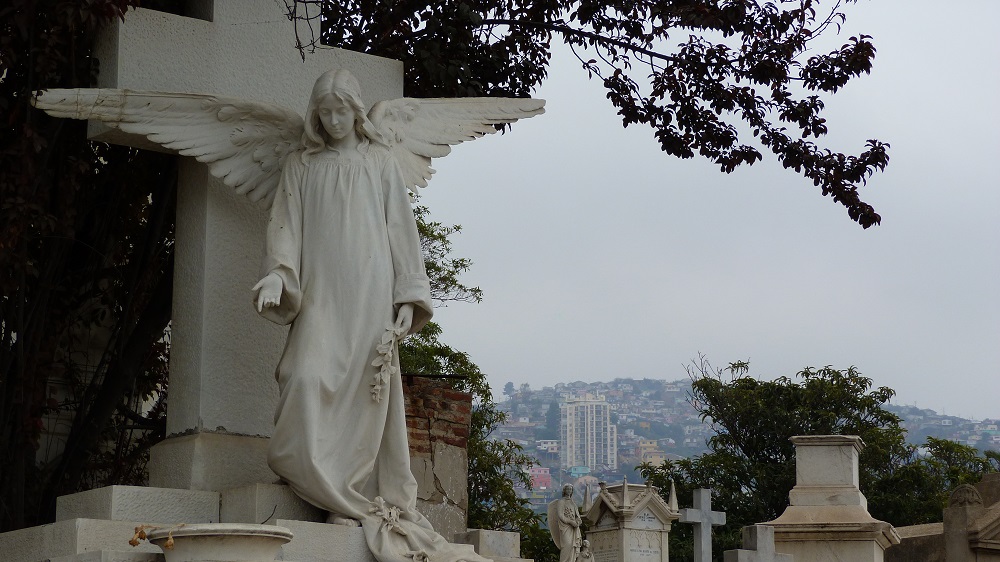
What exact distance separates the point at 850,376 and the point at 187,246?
25152 millimetres

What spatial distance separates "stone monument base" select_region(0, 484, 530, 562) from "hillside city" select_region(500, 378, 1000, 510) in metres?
51.8

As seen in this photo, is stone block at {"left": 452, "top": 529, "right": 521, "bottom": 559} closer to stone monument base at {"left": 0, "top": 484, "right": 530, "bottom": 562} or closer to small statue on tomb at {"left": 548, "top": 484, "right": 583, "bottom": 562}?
stone monument base at {"left": 0, "top": 484, "right": 530, "bottom": 562}

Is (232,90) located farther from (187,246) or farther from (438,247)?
(438,247)

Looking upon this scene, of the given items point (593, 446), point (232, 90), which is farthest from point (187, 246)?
point (593, 446)

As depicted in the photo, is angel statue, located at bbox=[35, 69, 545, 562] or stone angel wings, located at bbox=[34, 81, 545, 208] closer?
angel statue, located at bbox=[35, 69, 545, 562]

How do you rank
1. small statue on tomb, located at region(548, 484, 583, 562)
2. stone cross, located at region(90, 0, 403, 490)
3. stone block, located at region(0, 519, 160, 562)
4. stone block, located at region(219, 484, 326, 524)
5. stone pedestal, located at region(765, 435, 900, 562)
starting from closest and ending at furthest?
stone block, located at region(0, 519, 160, 562), stone block, located at region(219, 484, 326, 524), stone cross, located at region(90, 0, 403, 490), stone pedestal, located at region(765, 435, 900, 562), small statue on tomb, located at region(548, 484, 583, 562)

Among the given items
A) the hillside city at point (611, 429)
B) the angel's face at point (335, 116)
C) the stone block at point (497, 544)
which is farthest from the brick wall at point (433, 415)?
the hillside city at point (611, 429)

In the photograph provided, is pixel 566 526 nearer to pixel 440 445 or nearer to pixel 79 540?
pixel 440 445

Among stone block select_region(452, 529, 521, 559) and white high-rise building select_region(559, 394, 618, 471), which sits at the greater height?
white high-rise building select_region(559, 394, 618, 471)

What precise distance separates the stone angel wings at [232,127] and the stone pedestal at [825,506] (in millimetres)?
4998

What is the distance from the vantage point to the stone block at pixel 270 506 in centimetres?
588

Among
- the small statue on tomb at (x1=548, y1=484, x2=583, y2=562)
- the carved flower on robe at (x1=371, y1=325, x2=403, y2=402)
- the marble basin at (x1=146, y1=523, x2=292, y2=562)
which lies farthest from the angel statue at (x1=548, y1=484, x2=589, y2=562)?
the marble basin at (x1=146, y1=523, x2=292, y2=562)

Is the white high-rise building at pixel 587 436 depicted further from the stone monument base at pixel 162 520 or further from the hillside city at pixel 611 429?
A: the stone monument base at pixel 162 520

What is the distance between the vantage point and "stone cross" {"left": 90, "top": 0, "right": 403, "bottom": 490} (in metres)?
6.40
